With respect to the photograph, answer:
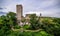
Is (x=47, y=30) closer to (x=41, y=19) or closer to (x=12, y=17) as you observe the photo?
(x=41, y=19)

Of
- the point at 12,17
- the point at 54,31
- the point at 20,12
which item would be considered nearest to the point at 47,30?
the point at 54,31

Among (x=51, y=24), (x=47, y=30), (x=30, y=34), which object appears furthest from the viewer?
(x=51, y=24)

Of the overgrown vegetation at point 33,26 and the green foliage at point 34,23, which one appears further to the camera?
the green foliage at point 34,23

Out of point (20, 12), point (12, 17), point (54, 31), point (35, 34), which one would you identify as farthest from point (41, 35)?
point (12, 17)

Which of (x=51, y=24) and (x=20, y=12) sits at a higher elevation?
(x=20, y=12)

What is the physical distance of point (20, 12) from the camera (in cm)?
350

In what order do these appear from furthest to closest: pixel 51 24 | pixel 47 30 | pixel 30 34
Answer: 1. pixel 51 24
2. pixel 47 30
3. pixel 30 34

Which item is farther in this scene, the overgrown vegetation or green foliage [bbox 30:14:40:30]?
green foliage [bbox 30:14:40:30]

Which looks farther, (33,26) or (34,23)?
(34,23)

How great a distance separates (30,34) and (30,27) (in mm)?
645

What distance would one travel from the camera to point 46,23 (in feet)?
12.1

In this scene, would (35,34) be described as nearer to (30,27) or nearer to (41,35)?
(41,35)

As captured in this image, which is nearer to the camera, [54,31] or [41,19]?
[54,31]

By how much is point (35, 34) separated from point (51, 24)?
62 centimetres
